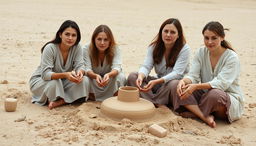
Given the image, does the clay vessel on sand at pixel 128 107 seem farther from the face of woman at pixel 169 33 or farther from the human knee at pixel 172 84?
the face of woman at pixel 169 33

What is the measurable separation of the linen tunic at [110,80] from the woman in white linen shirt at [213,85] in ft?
2.89

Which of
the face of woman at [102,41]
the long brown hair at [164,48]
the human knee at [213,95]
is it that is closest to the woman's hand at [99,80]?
the face of woman at [102,41]

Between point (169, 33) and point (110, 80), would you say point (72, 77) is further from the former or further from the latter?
point (169, 33)

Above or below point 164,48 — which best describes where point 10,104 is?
below

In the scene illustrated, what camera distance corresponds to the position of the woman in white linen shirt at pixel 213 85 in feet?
15.1

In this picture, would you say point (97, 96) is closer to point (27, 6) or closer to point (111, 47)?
point (111, 47)

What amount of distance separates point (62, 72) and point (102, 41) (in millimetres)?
687

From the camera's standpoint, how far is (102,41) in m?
5.22

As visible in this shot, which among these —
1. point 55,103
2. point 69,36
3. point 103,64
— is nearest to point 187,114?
point 103,64

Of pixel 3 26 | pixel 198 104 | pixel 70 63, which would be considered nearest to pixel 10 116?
pixel 70 63

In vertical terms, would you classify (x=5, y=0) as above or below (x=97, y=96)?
above

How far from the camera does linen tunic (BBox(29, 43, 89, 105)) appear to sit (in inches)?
201

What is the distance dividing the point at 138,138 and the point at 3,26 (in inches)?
358

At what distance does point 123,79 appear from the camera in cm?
545
